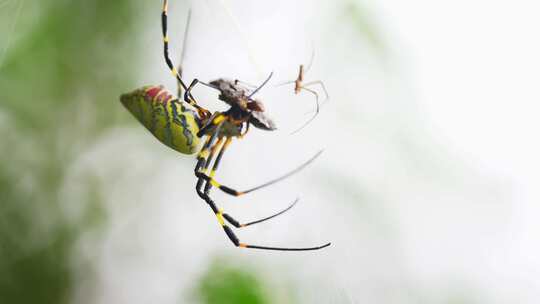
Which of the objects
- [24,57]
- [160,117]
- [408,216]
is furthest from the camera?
[408,216]

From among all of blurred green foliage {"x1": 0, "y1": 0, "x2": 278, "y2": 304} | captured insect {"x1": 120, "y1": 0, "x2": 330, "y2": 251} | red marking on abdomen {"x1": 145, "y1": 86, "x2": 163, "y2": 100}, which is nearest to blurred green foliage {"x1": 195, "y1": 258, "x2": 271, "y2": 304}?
blurred green foliage {"x1": 0, "y1": 0, "x2": 278, "y2": 304}

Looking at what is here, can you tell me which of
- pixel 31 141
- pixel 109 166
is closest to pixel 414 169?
pixel 109 166

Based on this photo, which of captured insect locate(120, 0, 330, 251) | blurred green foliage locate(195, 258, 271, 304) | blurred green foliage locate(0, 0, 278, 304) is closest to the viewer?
captured insect locate(120, 0, 330, 251)

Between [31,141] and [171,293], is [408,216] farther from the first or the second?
[31,141]

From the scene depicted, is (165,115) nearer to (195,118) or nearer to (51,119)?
(195,118)

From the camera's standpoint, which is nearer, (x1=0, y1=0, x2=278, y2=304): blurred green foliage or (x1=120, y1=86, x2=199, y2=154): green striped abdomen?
(x1=120, y1=86, x2=199, y2=154): green striped abdomen

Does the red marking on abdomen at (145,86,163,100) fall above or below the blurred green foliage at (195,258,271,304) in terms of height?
above

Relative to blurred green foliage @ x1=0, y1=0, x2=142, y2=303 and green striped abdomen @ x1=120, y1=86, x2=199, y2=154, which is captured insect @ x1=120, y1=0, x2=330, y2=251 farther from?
blurred green foliage @ x1=0, y1=0, x2=142, y2=303

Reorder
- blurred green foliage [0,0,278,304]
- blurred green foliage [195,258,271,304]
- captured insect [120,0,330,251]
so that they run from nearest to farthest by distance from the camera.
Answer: captured insect [120,0,330,251]
blurred green foliage [195,258,271,304]
blurred green foliage [0,0,278,304]

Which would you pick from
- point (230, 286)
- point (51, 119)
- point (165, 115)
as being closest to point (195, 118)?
point (165, 115)
